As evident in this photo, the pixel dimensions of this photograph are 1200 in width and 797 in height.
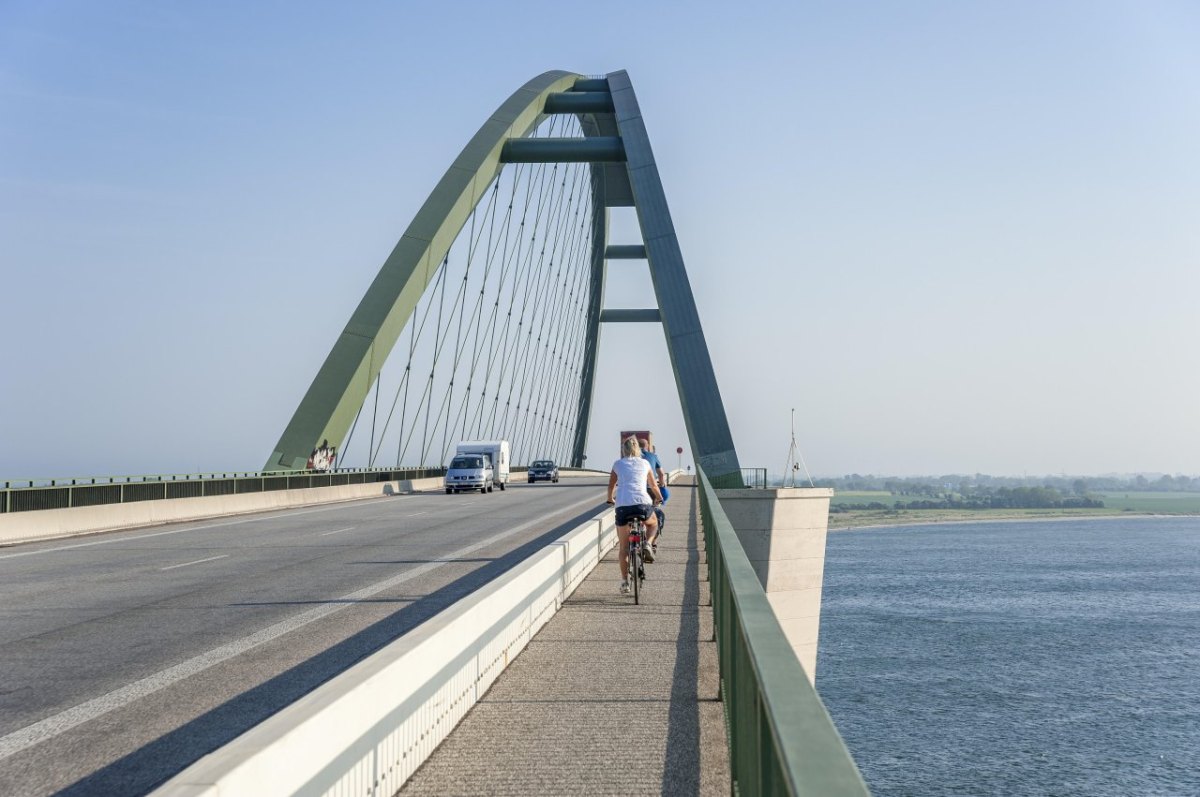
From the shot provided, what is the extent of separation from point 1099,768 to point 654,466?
4721 cm

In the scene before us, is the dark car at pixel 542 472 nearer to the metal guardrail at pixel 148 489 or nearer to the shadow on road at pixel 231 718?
the metal guardrail at pixel 148 489

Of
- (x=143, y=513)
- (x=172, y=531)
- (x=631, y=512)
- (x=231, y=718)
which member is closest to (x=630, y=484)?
(x=631, y=512)

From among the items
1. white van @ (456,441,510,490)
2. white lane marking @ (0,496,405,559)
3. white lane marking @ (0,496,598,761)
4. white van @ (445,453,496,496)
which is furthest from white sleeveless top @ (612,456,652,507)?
white van @ (456,441,510,490)

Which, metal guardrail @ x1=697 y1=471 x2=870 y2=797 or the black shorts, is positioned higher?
the black shorts

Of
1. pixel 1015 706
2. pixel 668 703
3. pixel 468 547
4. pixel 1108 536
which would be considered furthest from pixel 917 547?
pixel 668 703

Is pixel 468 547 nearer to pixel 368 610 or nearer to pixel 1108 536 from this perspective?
pixel 368 610

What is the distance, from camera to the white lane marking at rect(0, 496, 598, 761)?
705cm

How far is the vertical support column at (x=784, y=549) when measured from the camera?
31625 mm

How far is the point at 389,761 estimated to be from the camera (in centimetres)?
567

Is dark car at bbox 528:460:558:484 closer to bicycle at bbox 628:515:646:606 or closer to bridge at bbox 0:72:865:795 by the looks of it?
bridge at bbox 0:72:865:795

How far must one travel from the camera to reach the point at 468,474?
4759 cm

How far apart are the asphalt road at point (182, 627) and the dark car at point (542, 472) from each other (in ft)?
139

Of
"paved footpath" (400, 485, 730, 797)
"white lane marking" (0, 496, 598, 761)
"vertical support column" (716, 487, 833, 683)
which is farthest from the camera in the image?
"vertical support column" (716, 487, 833, 683)

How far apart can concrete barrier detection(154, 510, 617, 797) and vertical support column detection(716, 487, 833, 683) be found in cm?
2229
